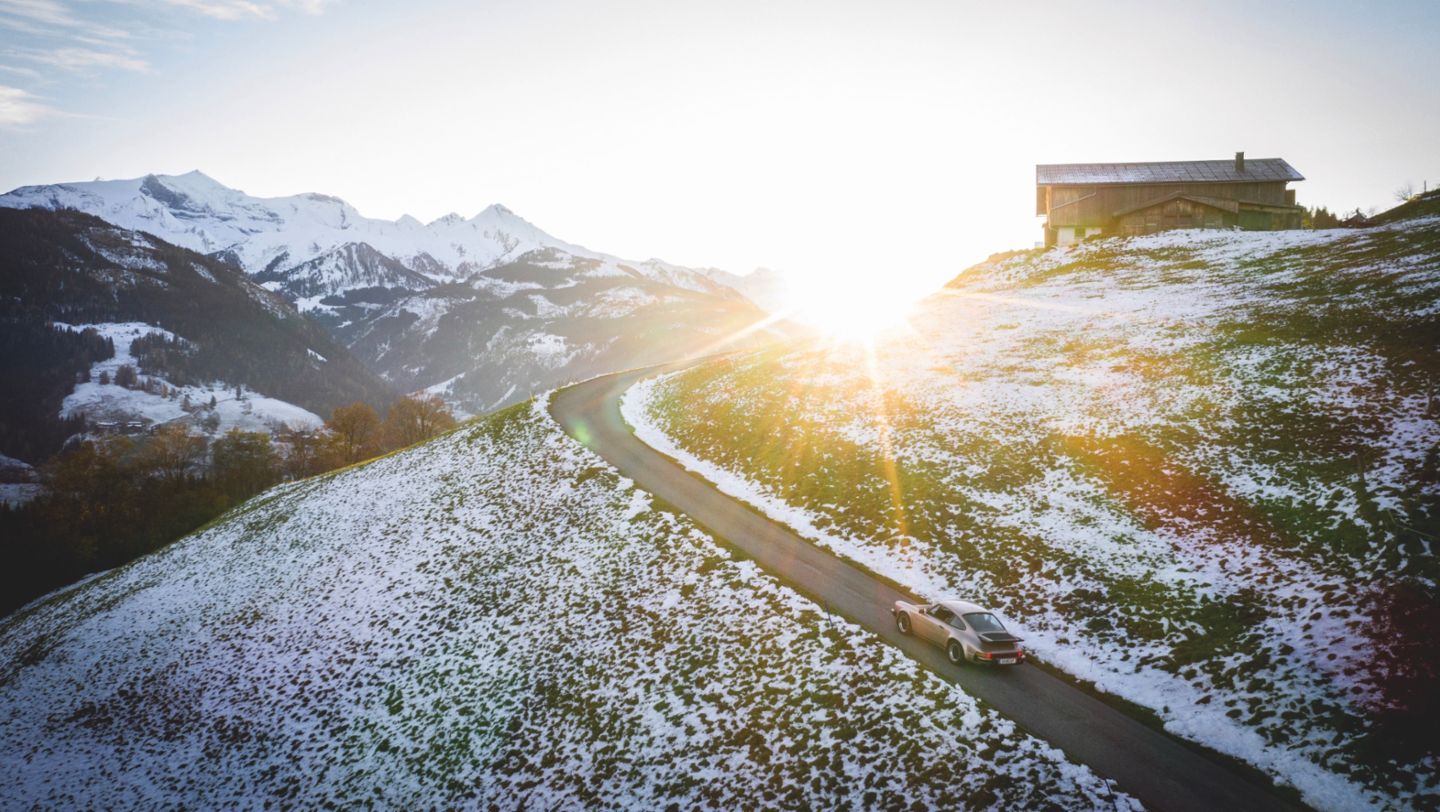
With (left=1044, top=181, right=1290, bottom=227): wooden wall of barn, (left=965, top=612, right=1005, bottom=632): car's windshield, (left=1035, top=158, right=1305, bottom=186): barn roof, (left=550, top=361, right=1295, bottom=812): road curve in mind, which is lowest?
(left=550, top=361, right=1295, bottom=812): road curve

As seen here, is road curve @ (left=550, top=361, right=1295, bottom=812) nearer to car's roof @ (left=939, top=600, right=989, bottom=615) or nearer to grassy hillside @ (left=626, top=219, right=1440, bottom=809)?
grassy hillside @ (left=626, top=219, right=1440, bottom=809)

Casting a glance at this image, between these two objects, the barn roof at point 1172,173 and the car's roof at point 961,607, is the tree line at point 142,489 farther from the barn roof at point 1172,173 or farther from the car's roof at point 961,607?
the barn roof at point 1172,173

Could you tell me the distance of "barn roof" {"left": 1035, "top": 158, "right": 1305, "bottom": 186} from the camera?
6962 cm

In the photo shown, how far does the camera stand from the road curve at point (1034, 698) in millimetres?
12781

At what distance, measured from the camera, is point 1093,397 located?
108 ft

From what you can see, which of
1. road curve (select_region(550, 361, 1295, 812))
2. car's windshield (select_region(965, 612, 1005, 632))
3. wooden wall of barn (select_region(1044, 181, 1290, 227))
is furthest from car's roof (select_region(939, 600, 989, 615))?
wooden wall of barn (select_region(1044, 181, 1290, 227))

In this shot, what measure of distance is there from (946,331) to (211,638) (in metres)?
59.0

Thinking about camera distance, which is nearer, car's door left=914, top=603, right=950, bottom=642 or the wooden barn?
car's door left=914, top=603, right=950, bottom=642

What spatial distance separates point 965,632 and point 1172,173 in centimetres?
8082

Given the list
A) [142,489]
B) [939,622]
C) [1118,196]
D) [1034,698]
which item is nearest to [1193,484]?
[1034,698]

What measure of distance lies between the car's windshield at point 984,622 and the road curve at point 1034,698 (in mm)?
1305

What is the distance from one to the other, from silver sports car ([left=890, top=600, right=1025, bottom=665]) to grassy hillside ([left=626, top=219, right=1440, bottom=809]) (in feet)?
6.69

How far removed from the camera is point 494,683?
22156 mm

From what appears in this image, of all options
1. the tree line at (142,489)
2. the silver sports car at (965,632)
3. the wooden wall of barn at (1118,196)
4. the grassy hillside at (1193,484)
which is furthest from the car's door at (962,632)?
the wooden wall of barn at (1118,196)
